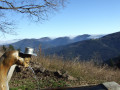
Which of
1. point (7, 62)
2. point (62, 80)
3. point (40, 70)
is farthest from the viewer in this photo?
point (40, 70)

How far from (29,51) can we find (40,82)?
4170mm

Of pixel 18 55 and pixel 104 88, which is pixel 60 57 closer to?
pixel 104 88

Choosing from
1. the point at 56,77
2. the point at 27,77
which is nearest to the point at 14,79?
the point at 27,77

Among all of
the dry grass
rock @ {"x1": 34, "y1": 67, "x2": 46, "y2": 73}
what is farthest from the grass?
rock @ {"x1": 34, "y1": 67, "x2": 46, "y2": 73}

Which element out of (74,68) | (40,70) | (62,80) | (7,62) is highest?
(7,62)

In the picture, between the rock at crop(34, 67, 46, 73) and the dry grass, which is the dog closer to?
the rock at crop(34, 67, 46, 73)

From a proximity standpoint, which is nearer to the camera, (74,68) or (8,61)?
Answer: (8,61)

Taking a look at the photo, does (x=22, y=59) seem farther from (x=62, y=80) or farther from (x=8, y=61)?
(x=62, y=80)

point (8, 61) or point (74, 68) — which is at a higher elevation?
point (8, 61)

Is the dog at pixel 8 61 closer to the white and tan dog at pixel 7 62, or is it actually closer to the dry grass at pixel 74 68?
the white and tan dog at pixel 7 62

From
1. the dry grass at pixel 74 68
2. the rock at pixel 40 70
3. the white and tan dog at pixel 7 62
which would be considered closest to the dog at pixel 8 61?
the white and tan dog at pixel 7 62

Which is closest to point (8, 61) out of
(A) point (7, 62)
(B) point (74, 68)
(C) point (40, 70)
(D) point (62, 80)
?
(A) point (7, 62)

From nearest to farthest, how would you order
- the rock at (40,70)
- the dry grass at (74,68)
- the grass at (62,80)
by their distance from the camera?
the grass at (62,80) < the rock at (40,70) < the dry grass at (74,68)

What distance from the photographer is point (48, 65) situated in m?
8.38
